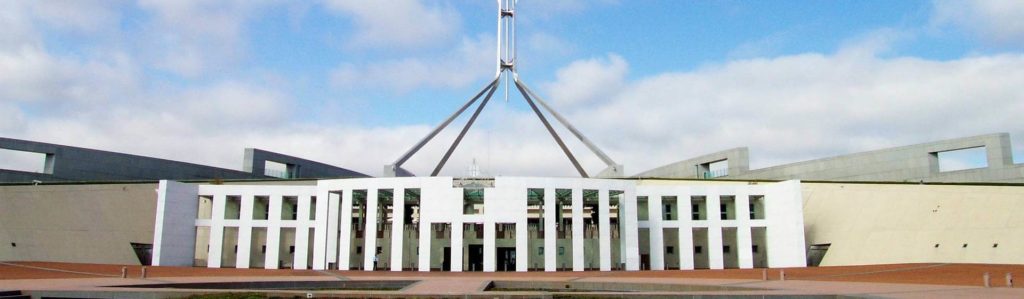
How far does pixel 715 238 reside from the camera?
122 feet

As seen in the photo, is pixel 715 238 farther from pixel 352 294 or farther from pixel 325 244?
pixel 352 294

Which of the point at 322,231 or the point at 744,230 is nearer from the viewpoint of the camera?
the point at 322,231

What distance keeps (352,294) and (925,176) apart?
3637cm

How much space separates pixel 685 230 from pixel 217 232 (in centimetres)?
2461

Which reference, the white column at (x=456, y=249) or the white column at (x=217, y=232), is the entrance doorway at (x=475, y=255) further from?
the white column at (x=217, y=232)

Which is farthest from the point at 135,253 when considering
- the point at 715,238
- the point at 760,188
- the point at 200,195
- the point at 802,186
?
the point at 802,186

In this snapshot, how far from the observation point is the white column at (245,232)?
122 feet

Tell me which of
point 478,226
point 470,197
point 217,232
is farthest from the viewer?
point 478,226

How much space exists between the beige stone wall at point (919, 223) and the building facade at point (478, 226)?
4.00 meters

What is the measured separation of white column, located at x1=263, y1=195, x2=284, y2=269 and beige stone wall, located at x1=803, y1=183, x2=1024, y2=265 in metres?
29.1

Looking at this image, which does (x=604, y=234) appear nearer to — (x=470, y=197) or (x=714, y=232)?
(x=714, y=232)

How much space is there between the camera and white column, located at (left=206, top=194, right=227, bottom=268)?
3697cm

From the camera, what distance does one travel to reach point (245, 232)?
124 ft

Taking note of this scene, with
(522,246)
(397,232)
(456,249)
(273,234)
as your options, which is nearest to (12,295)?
(397,232)
